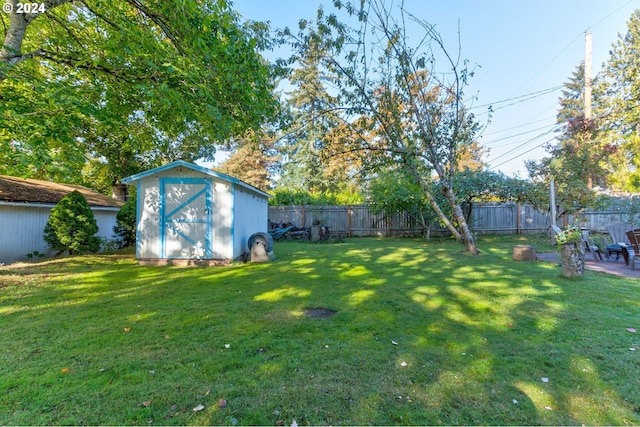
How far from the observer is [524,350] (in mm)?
2748

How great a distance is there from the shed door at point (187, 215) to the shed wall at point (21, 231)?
449 cm

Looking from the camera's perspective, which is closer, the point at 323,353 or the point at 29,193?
the point at 323,353

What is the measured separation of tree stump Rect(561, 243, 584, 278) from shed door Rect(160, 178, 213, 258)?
306 inches

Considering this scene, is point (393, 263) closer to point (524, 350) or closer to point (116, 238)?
point (524, 350)

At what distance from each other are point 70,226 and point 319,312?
8.57 m

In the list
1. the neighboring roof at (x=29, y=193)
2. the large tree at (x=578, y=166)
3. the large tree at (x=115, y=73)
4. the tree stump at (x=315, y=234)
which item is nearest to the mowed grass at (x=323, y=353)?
the large tree at (x=115, y=73)

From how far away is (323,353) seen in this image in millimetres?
2699

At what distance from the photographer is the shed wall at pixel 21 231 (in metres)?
8.00

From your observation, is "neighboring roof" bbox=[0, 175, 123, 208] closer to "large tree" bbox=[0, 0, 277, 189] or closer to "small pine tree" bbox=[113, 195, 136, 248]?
"small pine tree" bbox=[113, 195, 136, 248]

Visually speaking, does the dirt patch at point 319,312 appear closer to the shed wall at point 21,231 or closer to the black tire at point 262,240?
the black tire at point 262,240

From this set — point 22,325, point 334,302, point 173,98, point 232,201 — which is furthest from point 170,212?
point 334,302

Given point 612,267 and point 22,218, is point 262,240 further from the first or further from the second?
point 612,267

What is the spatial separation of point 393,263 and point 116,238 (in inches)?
420

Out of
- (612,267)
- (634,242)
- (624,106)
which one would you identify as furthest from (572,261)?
(624,106)
